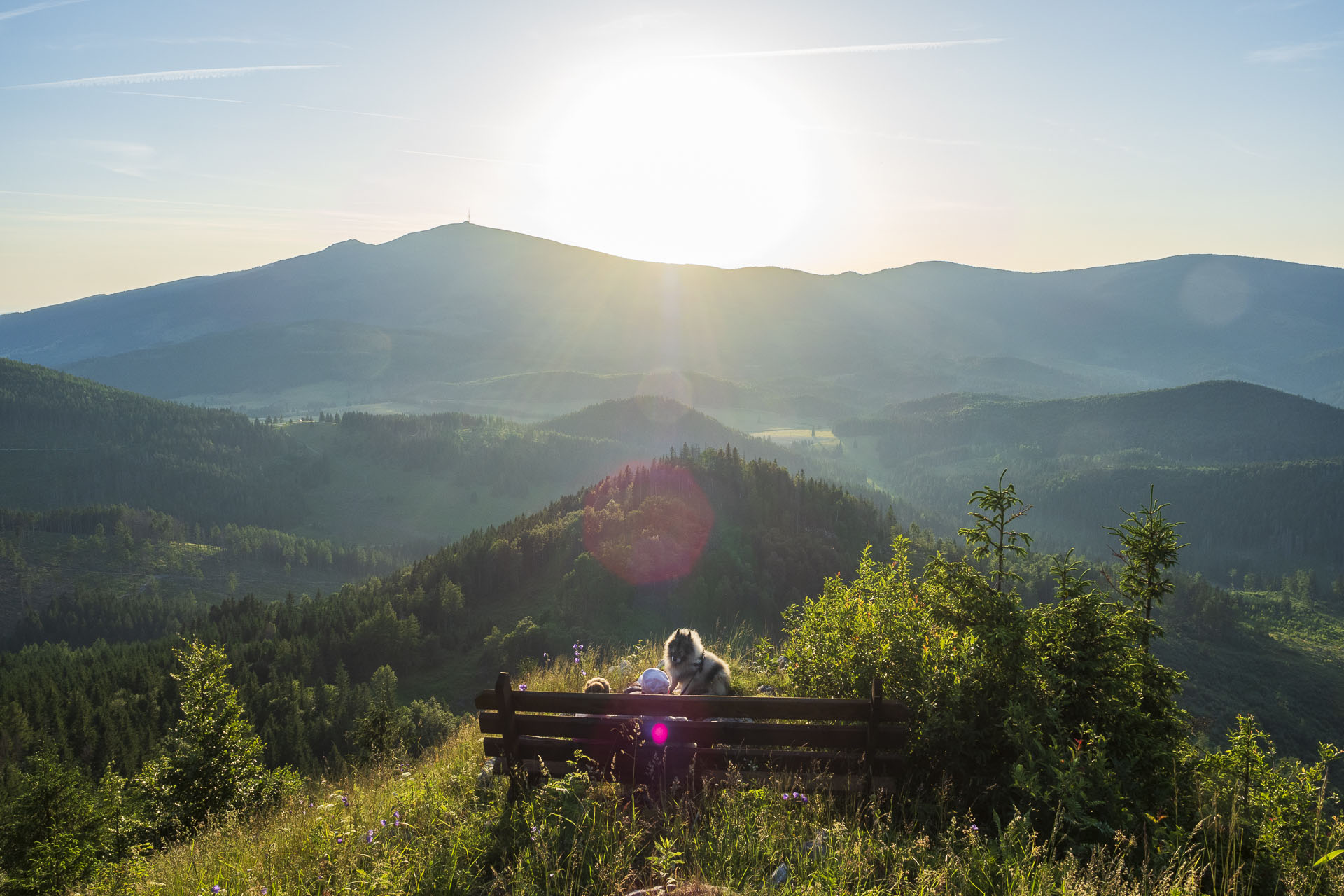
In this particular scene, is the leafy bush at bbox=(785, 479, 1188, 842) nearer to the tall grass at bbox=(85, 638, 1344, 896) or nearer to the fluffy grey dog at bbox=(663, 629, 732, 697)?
the tall grass at bbox=(85, 638, 1344, 896)

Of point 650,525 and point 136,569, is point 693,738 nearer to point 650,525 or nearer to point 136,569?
point 650,525

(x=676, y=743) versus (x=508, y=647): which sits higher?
(x=676, y=743)

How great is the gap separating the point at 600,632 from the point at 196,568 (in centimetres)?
13635

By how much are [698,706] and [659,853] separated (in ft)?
5.59

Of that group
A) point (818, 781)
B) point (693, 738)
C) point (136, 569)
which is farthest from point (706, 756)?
point (136, 569)

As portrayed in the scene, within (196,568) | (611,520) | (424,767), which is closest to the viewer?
(424,767)

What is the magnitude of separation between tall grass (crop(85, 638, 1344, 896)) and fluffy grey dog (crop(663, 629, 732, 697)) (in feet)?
8.39

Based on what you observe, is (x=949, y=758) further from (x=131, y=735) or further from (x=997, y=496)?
(x=131, y=735)

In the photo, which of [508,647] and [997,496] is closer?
[997,496]

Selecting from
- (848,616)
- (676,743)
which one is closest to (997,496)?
(848,616)

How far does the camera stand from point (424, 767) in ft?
34.2

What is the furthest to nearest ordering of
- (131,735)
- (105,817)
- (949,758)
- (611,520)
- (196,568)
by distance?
(196,568) < (611,520) < (131,735) < (105,817) < (949,758)

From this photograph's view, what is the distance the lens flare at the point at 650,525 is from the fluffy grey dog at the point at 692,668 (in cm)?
3459

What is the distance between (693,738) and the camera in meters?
7.63
